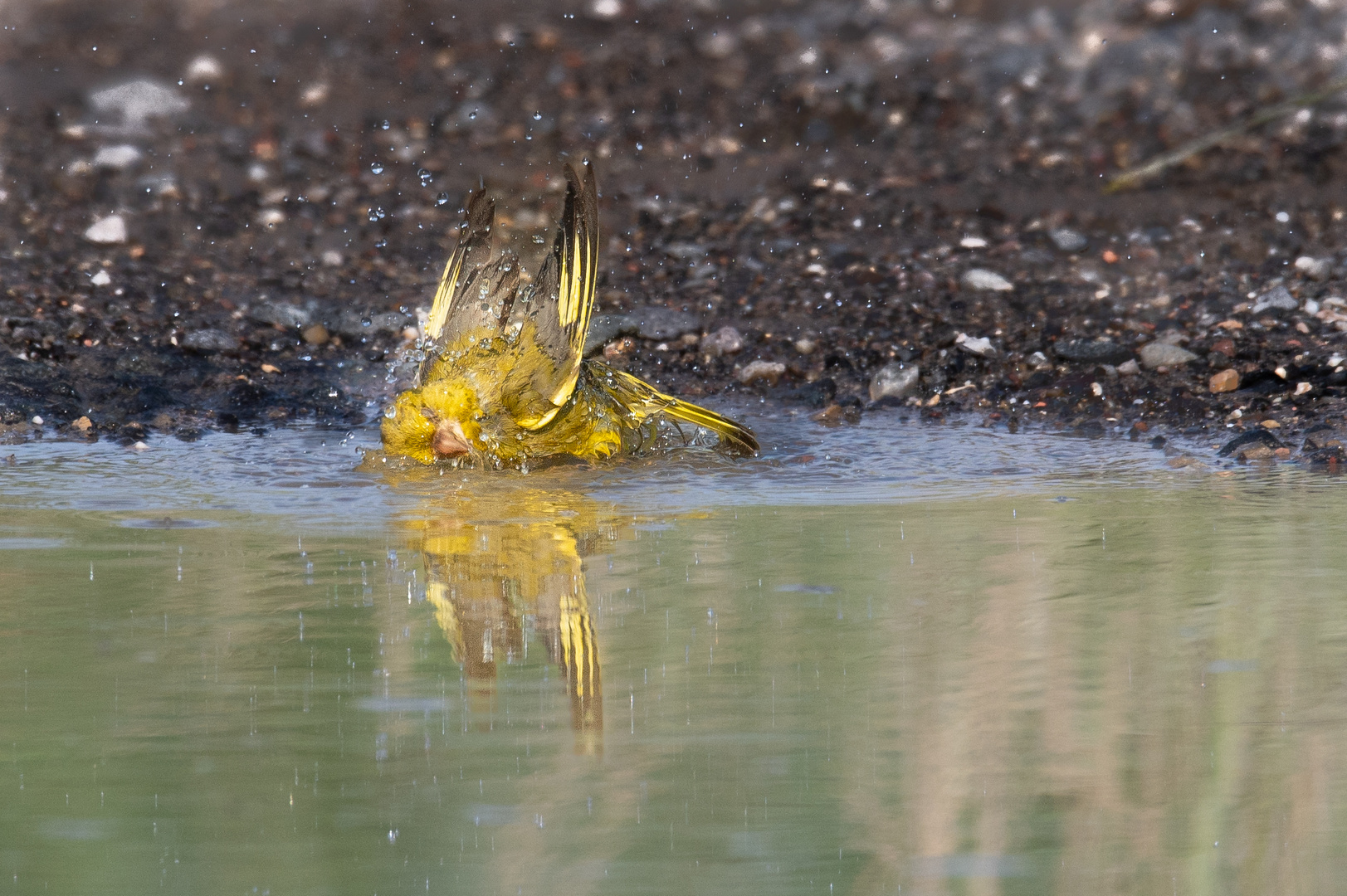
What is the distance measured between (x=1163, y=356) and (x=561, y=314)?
2.39 meters

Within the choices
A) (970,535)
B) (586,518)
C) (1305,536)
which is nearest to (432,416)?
(586,518)

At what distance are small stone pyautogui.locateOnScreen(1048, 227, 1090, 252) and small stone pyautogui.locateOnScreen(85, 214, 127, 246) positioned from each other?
4457mm

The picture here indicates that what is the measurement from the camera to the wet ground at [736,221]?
6.19 meters

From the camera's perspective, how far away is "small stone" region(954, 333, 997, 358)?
21.2ft

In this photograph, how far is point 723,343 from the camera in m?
6.74

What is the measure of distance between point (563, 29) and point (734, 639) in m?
8.26

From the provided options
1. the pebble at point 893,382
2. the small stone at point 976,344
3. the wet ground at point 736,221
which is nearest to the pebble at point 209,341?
the wet ground at point 736,221

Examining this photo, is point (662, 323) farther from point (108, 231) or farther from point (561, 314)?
point (108, 231)

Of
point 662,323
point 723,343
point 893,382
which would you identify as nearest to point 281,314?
point 662,323

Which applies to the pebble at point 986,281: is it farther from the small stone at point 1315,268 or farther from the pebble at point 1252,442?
the pebble at point 1252,442

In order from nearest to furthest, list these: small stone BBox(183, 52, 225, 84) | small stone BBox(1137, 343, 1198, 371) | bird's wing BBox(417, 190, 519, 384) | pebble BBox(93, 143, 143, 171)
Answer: bird's wing BBox(417, 190, 519, 384) → small stone BBox(1137, 343, 1198, 371) → pebble BBox(93, 143, 143, 171) → small stone BBox(183, 52, 225, 84)

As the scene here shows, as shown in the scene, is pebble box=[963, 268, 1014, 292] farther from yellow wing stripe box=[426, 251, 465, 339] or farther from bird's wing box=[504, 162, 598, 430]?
yellow wing stripe box=[426, 251, 465, 339]

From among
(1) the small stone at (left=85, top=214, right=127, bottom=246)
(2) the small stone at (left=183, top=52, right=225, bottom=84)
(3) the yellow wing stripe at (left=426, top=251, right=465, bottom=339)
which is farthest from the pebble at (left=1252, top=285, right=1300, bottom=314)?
(2) the small stone at (left=183, top=52, right=225, bottom=84)

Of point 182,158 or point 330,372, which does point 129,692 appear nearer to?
point 330,372
